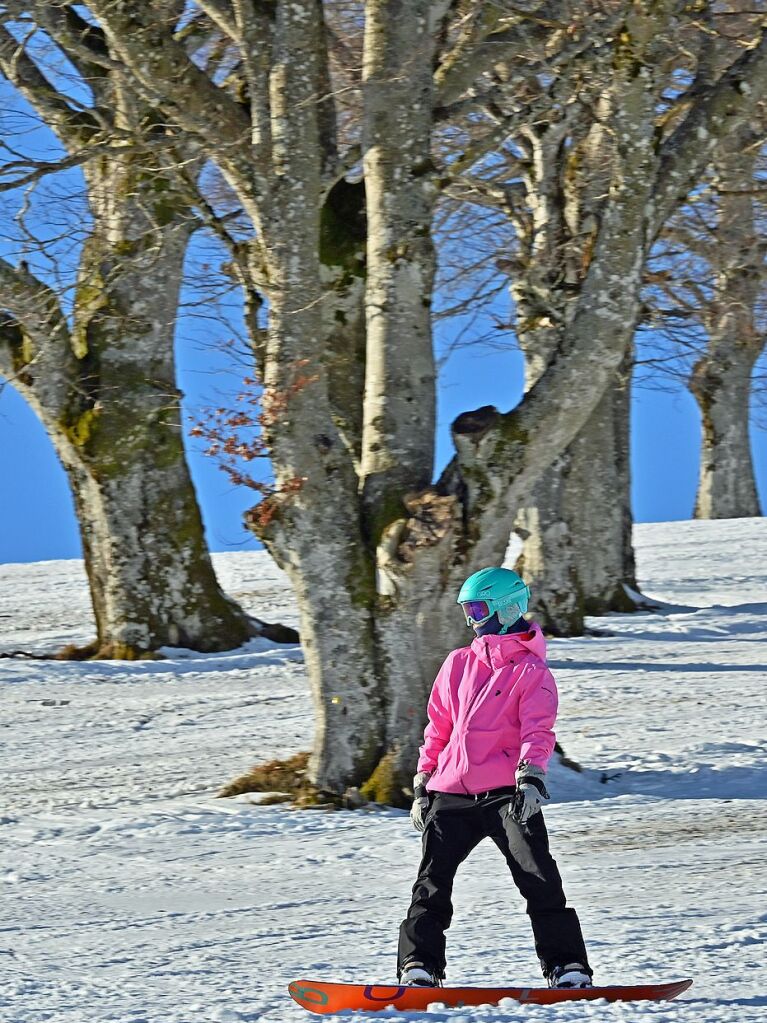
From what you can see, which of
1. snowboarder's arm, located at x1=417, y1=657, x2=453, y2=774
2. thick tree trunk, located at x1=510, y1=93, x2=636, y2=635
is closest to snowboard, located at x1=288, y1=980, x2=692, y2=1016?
snowboarder's arm, located at x1=417, y1=657, x2=453, y2=774

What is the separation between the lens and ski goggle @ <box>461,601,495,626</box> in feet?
16.9

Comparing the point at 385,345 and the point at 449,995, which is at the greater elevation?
the point at 385,345

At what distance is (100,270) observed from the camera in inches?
576

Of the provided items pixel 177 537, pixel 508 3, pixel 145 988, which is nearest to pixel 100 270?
pixel 177 537

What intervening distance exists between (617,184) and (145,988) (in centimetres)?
577

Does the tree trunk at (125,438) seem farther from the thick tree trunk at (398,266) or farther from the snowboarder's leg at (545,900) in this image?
the snowboarder's leg at (545,900)

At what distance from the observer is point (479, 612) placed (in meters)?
5.16

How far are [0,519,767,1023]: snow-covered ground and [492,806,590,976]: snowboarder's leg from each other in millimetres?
234

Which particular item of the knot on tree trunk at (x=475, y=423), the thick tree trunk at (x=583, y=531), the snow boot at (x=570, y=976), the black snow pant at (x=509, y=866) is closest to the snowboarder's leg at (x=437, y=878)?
the black snow pant at (x=509, y=866)

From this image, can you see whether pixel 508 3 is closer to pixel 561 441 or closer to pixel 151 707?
pixel 561 441

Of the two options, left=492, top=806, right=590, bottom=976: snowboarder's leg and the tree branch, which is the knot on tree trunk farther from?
the tree branch

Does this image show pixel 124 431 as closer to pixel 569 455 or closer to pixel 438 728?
pixel 569 455

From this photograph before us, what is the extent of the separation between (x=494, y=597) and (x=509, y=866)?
0.96 meters

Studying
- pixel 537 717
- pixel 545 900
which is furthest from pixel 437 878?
pixel 537 717
